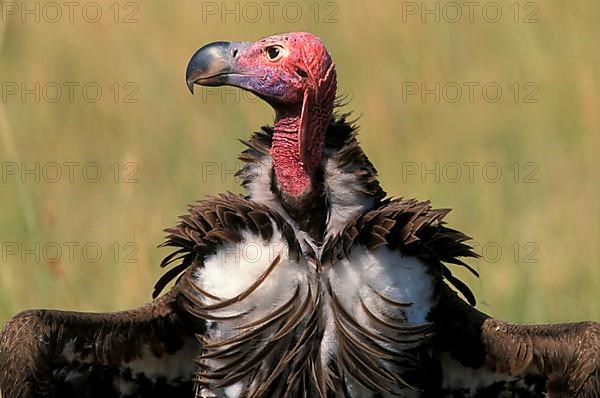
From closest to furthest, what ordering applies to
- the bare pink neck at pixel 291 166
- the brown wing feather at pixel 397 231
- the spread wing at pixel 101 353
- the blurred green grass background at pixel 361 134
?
the spread wing at pixel 101 353 < the brown wing feather at pixel 397 231 < the bare pink neck at pixel 291 166 < the blurred green grass background at pixel 361 134

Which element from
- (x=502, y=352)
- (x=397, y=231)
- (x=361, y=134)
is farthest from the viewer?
(x=361, y=134)

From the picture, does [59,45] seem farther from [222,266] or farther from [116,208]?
[222,266]

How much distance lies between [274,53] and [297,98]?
16cm

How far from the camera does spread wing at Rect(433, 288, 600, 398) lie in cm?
669

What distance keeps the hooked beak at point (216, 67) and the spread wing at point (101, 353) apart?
0.68 m

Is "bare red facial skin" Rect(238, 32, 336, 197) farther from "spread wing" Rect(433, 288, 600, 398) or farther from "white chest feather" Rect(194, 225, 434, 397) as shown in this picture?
"spread wing" Rect(433, 288, 600, 398)

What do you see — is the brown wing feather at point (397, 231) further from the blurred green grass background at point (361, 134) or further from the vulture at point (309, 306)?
the blurred green grass background at point (361, 134)

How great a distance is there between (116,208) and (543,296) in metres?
2.32

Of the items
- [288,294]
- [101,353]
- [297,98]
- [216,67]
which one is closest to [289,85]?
[297,98]

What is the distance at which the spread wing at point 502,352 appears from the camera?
6.69 meters

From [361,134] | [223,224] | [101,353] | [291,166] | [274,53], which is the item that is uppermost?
[274,53]

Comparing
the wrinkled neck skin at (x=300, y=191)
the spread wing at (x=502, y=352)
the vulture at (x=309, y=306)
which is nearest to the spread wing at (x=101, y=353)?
the vulture at (x=309, y=306)

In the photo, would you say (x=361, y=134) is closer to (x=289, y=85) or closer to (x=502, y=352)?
(x=289, y=85)

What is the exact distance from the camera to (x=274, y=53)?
6.85 metres
